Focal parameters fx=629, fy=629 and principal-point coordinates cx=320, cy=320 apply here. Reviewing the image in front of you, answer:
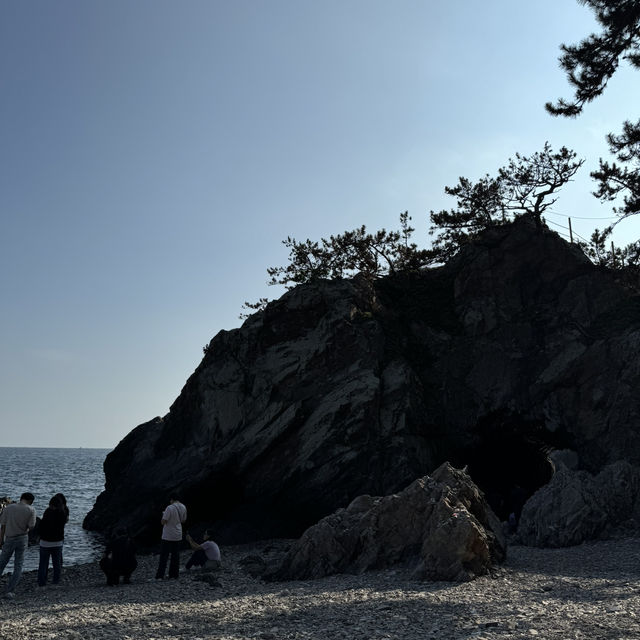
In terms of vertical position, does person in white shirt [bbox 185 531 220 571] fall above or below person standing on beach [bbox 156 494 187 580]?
below

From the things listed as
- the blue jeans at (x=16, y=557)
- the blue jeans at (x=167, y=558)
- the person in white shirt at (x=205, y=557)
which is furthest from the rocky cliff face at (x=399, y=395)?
the blue jeans at (x=16, y=557)

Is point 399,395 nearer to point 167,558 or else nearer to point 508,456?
point 508,456

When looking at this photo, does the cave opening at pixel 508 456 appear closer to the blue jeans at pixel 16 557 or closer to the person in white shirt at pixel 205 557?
the person in white shirt at pixel 205 557

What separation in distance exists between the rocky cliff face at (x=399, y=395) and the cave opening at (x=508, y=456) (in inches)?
3.7

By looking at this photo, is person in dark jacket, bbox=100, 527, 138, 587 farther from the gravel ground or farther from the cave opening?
the cave opening

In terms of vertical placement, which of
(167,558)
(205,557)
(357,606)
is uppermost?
(357,606)

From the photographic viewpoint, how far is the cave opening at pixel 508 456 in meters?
34.6

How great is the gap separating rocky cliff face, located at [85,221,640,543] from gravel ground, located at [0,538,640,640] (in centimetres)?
1221

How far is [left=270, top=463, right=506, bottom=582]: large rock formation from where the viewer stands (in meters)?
17.5

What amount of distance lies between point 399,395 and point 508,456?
868cm

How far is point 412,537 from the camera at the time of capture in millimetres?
19125

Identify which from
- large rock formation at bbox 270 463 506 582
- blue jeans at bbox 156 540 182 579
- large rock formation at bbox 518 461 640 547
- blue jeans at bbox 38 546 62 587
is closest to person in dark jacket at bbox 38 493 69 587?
blue jeans at bbox 38 546 62 587

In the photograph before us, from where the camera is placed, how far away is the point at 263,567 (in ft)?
70.4

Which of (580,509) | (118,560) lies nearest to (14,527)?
(118,560)
